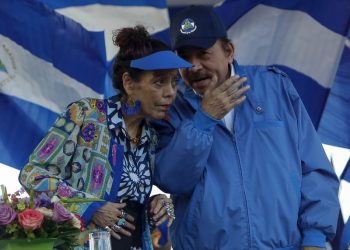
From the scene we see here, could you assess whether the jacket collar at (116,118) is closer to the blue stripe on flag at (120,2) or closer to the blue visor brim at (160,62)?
the blue visor brim at (160,62)

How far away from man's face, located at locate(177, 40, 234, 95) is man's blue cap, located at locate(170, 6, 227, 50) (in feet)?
0.09

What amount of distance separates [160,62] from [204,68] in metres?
0.22

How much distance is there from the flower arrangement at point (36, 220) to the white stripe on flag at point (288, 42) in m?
1.98

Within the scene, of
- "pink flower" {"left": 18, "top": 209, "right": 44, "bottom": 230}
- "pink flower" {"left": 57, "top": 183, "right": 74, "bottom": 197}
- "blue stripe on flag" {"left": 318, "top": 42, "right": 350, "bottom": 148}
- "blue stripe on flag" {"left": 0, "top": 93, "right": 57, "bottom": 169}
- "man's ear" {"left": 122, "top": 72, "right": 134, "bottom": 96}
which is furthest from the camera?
"blue stripe on flag" {"left": 318, "top": 42, "right": 350, "bottom": 148}

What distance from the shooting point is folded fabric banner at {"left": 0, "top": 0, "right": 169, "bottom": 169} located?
368 centimetres

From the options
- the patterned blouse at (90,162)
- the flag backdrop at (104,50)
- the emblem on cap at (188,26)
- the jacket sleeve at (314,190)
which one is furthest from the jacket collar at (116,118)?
the flag backdrop at (104,50)

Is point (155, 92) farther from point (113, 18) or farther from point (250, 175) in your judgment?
point (113, 18)

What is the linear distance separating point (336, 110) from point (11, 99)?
4.91 ft

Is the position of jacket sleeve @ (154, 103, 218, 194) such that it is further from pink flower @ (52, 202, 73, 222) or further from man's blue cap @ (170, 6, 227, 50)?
pink flower @ (52, 202, 73, 222)

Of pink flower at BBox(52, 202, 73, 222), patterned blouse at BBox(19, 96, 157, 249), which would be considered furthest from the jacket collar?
pink flower at BBox(52, 202, 73, 222)

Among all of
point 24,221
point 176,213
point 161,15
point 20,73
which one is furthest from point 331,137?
point 24,221

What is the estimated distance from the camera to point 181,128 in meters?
2.82

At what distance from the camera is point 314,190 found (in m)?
2.92

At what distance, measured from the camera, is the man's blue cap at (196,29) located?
9.66 ft
